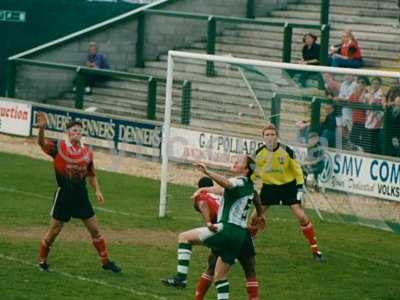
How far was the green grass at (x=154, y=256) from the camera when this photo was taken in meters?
15.9

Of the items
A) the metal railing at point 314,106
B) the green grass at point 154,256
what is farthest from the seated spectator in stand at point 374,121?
the green grass at point 154,256

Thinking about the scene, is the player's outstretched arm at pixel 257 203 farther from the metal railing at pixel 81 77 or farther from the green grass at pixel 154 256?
the metal railing at pixel 81 77

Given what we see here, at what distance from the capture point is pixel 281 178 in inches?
749

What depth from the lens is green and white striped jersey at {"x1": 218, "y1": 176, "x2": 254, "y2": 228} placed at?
1446 centimetres

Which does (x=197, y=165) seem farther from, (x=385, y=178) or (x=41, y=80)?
(x=41, y=80)

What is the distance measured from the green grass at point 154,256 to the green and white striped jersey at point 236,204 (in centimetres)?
147

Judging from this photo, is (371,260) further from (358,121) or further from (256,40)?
(256,40)

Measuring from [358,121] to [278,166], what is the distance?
119 inches

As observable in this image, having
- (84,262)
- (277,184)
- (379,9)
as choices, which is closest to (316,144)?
(277,184)

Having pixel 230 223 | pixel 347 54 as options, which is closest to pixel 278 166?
pixel 230 223

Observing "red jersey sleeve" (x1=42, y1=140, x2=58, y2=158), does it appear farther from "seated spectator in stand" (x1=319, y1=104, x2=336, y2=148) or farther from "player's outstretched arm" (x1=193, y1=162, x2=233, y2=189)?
"seated spectator in stand" (x1=319, y1=104, x2=336, y2=148)

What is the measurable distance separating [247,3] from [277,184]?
598 inches

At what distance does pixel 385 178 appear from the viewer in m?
21.4

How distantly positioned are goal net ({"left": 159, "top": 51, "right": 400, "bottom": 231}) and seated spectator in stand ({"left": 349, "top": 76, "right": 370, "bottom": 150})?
0.7 inches
